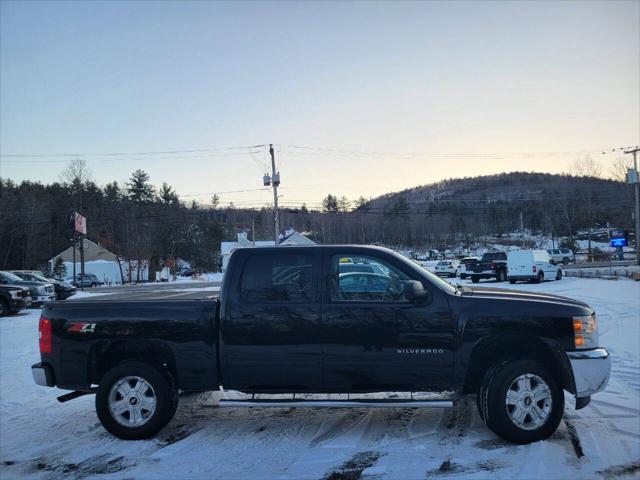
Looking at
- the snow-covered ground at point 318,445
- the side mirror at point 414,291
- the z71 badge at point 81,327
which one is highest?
the side mirror at point 414,291

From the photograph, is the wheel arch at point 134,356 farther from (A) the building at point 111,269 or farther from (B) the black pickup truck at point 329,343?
(A) the building at point 111,269

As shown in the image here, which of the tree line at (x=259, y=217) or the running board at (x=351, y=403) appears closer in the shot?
the running board at (x=351, y=403)

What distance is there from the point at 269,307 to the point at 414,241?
114961 millimetres

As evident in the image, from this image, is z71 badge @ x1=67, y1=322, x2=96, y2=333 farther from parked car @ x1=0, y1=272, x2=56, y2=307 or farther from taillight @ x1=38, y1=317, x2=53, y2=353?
parked car @ x1=0, y1=272, x2=56, y2=307

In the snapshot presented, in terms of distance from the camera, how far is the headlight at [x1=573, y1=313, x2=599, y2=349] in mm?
4660

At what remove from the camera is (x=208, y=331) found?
4.88 m

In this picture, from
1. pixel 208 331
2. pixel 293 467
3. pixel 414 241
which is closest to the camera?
pixel 293 467

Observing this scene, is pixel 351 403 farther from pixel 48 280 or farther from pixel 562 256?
pixel 562 256

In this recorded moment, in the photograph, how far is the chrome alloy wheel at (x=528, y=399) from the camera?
15.1ft

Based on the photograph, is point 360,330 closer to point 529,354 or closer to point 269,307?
point 269,307

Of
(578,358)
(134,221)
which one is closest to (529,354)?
(578,358)

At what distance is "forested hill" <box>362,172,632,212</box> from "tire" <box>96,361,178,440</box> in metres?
64.8

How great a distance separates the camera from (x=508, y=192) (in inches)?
4769

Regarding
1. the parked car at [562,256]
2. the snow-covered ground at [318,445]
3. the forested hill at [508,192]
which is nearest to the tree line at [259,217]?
the forested hill at [508,192]
